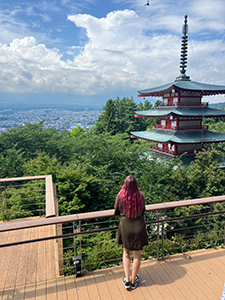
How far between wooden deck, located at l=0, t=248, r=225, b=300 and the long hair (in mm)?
987

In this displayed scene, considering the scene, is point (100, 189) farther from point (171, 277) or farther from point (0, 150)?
point (0, 150)

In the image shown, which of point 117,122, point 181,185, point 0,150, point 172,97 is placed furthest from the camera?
point 117,122

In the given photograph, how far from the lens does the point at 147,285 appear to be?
8.64 ft

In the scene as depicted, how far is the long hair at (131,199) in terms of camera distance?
7.47 ft

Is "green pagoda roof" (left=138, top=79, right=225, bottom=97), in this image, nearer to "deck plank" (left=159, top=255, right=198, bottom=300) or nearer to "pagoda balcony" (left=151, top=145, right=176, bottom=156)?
"pagoda balcony" (left=151, top=145, right=176, bottom=156)

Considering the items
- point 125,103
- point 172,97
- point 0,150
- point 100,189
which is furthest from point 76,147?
point 125,103

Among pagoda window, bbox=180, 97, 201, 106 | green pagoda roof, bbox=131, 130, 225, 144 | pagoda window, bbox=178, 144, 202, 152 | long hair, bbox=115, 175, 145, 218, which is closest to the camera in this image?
long hair, bbox=115, 175, 145, 218

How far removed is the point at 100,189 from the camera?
8.95m

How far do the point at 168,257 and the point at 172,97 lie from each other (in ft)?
47.8

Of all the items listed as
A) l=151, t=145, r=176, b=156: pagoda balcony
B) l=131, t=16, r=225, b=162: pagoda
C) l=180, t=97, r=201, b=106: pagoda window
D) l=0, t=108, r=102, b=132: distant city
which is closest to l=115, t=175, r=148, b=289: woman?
l=131, t=16, r=225, b=162: pagoda

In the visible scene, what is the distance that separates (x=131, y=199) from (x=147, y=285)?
3.91 ft

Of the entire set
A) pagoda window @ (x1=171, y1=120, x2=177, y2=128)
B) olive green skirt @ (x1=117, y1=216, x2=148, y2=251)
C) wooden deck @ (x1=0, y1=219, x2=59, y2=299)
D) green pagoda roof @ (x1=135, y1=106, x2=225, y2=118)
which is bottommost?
wooden deck @ (x1=0, y1=219, x2=59, y2=299)

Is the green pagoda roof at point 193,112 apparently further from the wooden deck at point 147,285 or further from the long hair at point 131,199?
the long hair at point 131,199

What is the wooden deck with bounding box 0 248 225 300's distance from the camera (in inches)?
97.7
